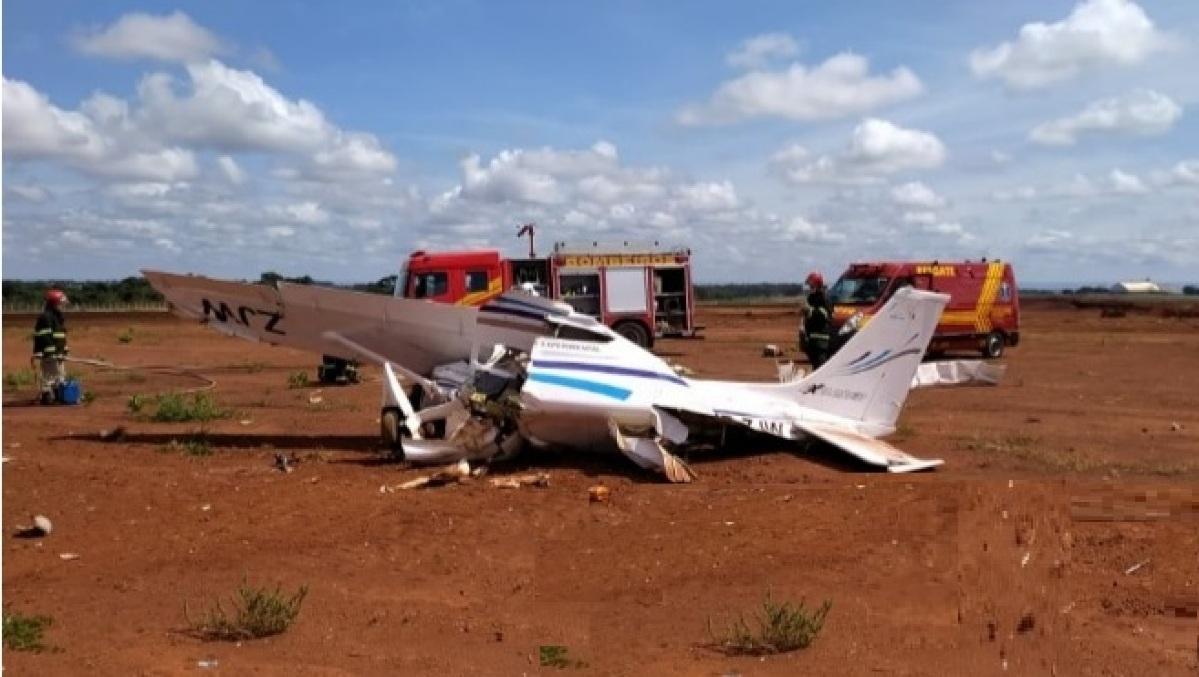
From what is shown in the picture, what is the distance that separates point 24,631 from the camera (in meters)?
6.41

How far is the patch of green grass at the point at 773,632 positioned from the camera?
242 inches

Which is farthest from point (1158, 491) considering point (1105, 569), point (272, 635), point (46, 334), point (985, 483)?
point (46, 334)

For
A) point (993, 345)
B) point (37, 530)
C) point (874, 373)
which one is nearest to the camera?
point (37, 530)

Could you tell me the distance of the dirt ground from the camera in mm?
6137

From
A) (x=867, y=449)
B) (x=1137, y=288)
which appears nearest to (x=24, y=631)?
(x=867, y=449)

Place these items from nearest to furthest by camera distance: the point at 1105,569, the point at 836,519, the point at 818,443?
the point at 1105,569 → the point at 836,519 → the point at 818,443

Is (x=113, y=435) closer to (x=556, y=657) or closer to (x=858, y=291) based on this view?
(x=556, y=657)

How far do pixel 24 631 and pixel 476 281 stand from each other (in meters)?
20.7

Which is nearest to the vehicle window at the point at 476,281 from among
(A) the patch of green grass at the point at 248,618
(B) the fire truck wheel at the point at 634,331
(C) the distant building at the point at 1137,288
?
(B) the fire truck wheel at the point at 634,331

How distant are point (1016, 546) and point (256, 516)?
6.24 meters

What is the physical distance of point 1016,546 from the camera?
25.2 ft

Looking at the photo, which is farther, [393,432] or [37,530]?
[393,432]

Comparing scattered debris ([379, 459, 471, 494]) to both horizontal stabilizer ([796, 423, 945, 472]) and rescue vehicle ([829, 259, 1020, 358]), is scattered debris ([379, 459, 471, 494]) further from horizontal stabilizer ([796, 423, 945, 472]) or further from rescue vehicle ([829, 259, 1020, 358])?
rescue vehicle ([829, 259, 1020, 358])

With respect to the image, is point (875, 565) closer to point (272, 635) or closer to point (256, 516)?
point (272, 635)
